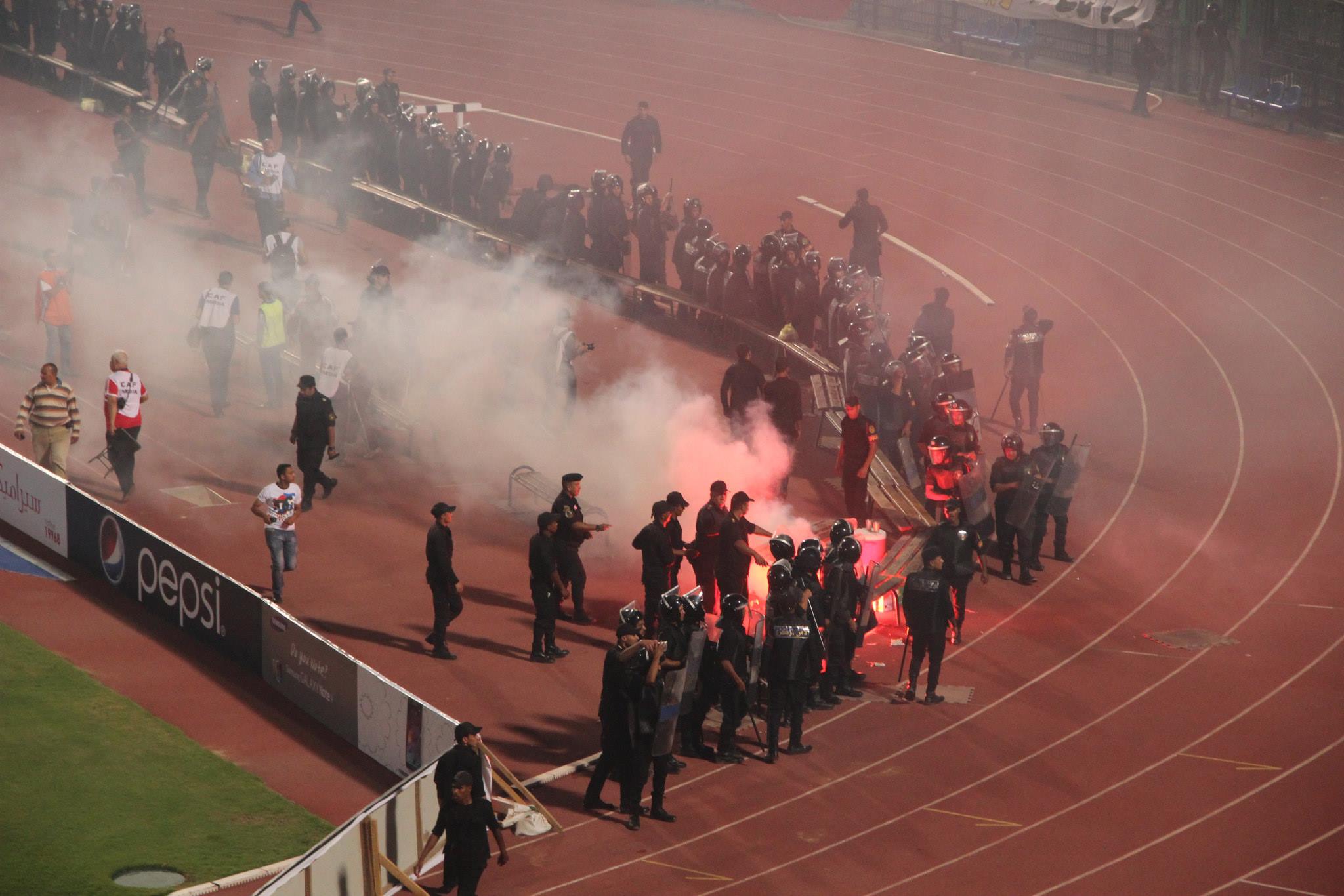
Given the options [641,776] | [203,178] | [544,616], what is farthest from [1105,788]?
[203,178]

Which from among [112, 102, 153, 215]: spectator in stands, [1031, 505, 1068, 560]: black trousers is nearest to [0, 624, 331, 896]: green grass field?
[1031, 505, 1068, 560]: black trousers

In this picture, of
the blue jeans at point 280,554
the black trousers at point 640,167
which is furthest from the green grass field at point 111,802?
the black trousers at point 640,167

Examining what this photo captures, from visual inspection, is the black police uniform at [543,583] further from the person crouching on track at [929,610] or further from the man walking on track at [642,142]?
the man walking on track at [642,142]

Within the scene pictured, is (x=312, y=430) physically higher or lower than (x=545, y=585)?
higher

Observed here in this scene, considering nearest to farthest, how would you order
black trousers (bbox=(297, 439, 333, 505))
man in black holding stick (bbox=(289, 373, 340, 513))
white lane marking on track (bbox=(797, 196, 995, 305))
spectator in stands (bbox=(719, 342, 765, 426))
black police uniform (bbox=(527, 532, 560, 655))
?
black police uniform (bbox=(527, 532, 560, 655))
man in black holding stick (bbox=(289, 373, 340, 513))
black trousers (bbox=(297, 439, 333, 505))
spectator in stands (bbox=(719, 342, 765, 426))
white lane marking on track (bbox=(797, 196, 995, 305))

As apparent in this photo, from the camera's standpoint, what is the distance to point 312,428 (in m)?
18.2

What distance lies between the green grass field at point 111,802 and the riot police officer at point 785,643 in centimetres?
362

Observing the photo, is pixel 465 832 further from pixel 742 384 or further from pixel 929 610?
pixel 742 384

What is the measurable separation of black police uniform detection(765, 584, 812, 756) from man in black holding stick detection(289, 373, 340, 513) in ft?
20.5

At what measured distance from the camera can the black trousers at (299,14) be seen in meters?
39.5

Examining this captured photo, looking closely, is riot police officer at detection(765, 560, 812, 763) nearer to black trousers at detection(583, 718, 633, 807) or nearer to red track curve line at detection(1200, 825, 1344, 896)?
black trousers at detection(583, 718, 633, 807)

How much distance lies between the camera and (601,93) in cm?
3775

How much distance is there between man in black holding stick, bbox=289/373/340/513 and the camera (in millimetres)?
18109

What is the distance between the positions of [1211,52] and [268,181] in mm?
17629
